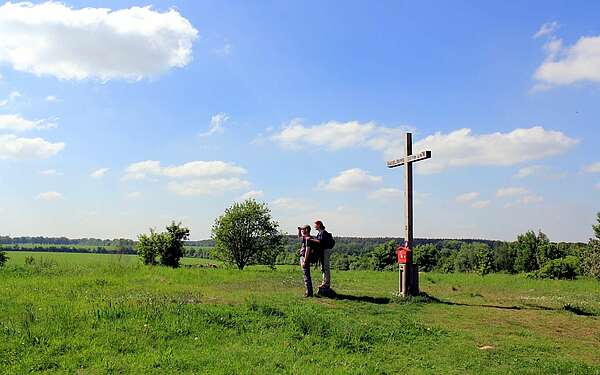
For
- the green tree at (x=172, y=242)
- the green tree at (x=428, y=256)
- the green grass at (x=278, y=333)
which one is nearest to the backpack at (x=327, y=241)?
the green grass at (x=278, y=333)

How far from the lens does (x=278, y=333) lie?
9617mm

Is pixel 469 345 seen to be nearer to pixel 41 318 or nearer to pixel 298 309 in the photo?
pixel 298 309

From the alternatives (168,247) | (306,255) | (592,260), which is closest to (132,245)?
(168,247)

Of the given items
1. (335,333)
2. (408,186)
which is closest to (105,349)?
(335,333)

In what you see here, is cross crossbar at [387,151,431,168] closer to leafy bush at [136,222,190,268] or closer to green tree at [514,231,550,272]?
leafy bush at [136,222,190,268]

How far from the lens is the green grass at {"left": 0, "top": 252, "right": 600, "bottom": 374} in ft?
25.8

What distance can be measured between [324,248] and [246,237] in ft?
94.8

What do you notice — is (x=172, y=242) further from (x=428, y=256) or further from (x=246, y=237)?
(x=428, y=256)

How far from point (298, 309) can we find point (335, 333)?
2026 millimetres

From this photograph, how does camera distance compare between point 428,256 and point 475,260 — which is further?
point 428,256

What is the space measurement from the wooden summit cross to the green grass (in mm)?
775

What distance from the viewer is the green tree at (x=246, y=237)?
43156mm

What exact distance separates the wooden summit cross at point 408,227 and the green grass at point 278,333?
775mm

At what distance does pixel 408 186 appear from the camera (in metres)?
16.1
